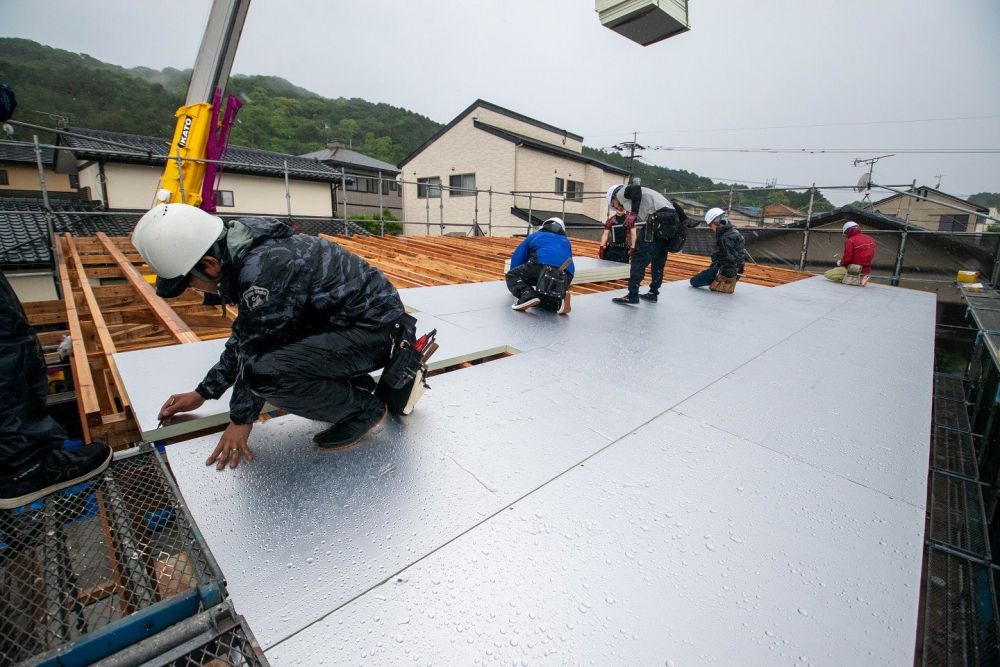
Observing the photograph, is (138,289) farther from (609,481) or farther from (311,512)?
(609,481)

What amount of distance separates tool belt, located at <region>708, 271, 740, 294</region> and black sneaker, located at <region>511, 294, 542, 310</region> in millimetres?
2811

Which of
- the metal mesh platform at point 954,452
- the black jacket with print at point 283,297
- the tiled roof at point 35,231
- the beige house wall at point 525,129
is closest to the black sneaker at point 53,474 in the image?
the black jacket with print at point 283,297

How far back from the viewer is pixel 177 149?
552cm

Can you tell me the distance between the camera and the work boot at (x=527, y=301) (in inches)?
147

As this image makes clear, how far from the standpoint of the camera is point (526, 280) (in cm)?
388

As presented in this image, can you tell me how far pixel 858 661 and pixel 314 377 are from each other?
1.65 meters

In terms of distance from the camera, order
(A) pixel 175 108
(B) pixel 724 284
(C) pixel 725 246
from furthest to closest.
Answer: (A) pixel 175 108, (B) pixel 724 284, (C) pixel 725 246

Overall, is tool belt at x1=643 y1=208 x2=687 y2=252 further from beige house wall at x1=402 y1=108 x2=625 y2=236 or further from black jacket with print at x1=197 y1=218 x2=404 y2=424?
beige house wall at x1=402 y1=108 x2=625 y2=236

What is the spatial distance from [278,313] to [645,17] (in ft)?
11.7

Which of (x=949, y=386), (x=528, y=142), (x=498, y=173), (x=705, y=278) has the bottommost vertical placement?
(x=949, y=386)

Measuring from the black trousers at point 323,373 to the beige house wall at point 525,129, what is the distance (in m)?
18.4

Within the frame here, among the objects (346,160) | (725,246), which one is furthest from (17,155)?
(725,246)

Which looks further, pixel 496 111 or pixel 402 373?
pixel 496 111

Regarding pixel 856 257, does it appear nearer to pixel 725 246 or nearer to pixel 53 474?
pixel 725 246
